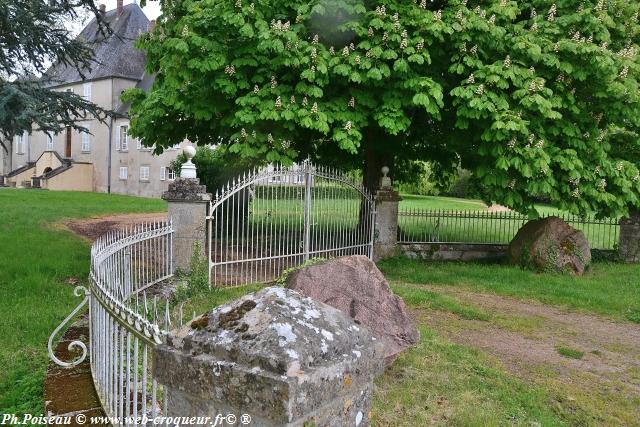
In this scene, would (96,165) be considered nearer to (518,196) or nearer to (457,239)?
(457,239)

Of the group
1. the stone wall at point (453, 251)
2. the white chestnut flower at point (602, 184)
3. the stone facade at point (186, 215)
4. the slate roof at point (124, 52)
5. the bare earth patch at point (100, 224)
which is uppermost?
the slate roof at point (124, 52)

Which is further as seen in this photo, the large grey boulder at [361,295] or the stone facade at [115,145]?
the stone facade at [115,145]

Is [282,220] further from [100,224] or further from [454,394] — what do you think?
[100,224]

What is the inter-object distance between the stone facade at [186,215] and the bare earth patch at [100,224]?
5.04 metres

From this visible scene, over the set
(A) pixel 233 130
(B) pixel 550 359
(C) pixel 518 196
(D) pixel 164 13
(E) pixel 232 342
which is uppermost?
(D) pixel 164 13

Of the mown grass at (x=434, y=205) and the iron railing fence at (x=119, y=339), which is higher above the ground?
the mown grass at (x=434, y=205)

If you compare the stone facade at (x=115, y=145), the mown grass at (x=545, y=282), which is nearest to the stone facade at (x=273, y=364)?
the mown grass at (x=545, y=282)

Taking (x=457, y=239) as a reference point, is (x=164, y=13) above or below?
above

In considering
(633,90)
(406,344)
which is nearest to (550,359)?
(406,344)

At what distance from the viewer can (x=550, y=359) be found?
6.03 metres

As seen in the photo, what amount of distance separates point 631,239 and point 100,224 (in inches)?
539

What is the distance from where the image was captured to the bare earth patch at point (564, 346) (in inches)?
191

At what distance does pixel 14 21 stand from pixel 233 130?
4.25 m

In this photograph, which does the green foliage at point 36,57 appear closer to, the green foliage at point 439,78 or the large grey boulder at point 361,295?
the green foliage at point 439,78
